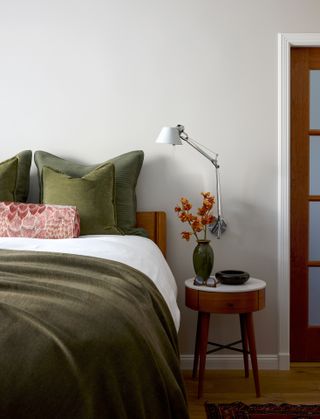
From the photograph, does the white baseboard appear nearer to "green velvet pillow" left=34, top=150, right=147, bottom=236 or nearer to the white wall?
the white wall

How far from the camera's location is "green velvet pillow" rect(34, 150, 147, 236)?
299 centimetres

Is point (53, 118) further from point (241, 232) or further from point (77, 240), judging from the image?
point (241, 232)

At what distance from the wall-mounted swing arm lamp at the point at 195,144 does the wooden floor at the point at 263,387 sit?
837mm

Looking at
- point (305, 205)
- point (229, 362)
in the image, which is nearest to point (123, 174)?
point (305, 205)

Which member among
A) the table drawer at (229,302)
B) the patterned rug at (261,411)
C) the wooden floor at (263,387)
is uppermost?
the table drawer at (229,302)

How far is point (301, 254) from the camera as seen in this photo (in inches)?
129

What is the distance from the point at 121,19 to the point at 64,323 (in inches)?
95.1

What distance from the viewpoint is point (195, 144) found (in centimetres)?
316

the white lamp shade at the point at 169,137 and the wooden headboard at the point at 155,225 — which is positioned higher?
the white lamp shade at the point at 169,137

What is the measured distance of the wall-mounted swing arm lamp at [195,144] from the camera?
9.43 ft

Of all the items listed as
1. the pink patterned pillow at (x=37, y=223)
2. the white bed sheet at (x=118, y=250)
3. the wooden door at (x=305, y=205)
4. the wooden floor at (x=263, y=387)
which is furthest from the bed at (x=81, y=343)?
the wooden door at (x=305, y=205)

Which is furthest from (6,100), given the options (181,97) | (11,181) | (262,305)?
(262,305)

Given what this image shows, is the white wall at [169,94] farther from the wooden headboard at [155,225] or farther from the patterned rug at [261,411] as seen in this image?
the patterned rug at [261,411]

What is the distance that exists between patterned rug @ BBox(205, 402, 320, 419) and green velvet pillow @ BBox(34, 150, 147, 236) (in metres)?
1.03
